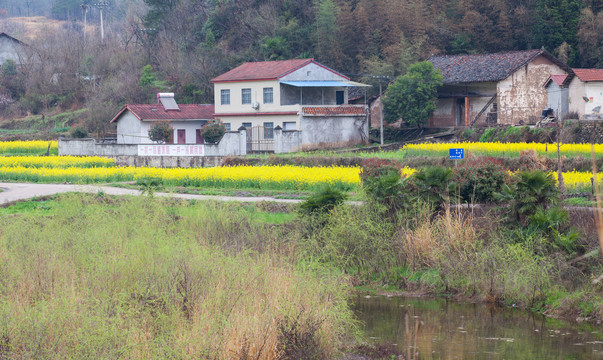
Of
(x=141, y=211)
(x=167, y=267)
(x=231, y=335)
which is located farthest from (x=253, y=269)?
(x=141, y=211)

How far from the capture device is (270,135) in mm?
46062

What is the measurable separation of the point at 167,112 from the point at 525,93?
24200mm

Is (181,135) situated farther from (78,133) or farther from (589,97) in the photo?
(589,97)

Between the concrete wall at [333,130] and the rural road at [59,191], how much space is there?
1750cm

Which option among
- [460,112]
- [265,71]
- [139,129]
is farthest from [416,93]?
[139,129]

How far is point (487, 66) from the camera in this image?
47.7m

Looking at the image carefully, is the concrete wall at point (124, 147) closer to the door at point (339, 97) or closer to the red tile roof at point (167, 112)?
the red tile roof at point (167, 112)

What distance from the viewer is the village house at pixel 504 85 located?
46344mm

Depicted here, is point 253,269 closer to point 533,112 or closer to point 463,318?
point 463,318

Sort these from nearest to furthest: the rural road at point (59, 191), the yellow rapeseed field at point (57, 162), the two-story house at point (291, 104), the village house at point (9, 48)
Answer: the rural road at point (59, 191) < the yellow rapeseed field at point (57, 162) < the two-story house at point (291, 104) < the village house at point (9, 48)

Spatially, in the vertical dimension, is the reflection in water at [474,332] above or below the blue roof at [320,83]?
below

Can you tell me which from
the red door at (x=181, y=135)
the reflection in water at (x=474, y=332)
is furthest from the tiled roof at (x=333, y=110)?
the reflection in water at (x=474, y=332)

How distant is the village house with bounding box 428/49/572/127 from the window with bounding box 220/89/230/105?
14730mm

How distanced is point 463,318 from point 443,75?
36965 millimetres
